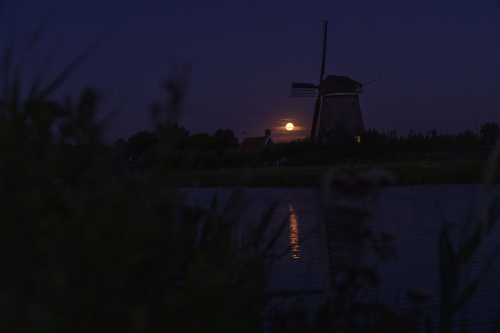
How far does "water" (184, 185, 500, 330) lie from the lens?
195 cm

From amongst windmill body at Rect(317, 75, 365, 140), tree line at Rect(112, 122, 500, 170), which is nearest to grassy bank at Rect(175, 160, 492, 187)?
tree line at Rect(112, 122, 500, 170)

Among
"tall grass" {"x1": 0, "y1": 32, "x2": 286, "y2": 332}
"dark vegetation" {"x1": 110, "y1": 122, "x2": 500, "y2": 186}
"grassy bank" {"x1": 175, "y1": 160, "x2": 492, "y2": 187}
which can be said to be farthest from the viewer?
"dark vegetation" {"x1": 110, "y1": 122, "x2": 500, "y2": 186}

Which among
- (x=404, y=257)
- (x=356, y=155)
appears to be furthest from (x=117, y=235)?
(x=356, y=155)

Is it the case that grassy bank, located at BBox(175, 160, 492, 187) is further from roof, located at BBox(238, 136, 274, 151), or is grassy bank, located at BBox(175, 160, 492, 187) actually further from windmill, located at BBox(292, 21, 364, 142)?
roof, located at BBox(238, 136, 274, 151)

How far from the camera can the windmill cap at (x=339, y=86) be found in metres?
29.8

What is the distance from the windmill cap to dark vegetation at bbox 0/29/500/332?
94.5 feet

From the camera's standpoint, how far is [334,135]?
3031cm

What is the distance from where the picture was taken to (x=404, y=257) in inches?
246

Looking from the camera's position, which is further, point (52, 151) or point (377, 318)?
point (377, 318)

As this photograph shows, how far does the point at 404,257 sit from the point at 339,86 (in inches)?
964

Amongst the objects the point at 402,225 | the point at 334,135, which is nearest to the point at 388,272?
the point at 402,225

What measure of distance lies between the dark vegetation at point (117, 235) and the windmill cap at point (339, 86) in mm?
28789

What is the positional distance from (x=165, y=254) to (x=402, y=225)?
886 centimetres

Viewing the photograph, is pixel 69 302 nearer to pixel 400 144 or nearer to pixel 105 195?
pixel 105 195
